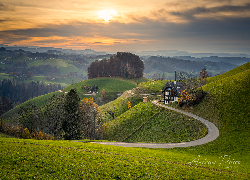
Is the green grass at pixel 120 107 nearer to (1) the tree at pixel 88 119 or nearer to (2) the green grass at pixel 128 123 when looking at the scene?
(2) the green grass at pixel 128 123

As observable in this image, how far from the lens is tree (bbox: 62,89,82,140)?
5869cm

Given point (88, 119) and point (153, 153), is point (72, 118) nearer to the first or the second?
point (88, 119)

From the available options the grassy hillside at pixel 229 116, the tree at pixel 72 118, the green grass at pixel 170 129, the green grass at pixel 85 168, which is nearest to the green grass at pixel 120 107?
the green grass at pixel 170 129

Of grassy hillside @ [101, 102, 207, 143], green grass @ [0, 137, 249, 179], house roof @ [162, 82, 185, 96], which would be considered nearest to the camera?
green grass @ [0, 137, 249, 179]

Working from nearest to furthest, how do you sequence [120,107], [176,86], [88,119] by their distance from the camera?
[88,119] < [176,86] < [120,107]

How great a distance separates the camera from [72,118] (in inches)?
2379

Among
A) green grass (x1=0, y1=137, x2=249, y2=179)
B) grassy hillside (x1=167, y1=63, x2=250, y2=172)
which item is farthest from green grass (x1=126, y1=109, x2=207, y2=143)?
green grass (x1=0, y1=137, x2=249, y2=179)

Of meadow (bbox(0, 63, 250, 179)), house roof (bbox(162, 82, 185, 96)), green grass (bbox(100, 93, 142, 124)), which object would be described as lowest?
green grass (bbox(100, 93, 142, 124))

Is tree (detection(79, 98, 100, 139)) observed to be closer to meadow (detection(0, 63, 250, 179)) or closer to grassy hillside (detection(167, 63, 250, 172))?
meadow (detection(0, 63, 250, 179))

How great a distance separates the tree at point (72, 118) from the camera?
193 ft

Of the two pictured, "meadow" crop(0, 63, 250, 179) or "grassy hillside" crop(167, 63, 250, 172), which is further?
"grassy hillside" crop(167, 63, 250, 172)

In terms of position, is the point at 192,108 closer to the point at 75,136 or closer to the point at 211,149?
the point at 211,149

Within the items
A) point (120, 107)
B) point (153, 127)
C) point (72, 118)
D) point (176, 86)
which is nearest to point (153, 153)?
point (153, 127)

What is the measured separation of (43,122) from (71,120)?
17.1 m
